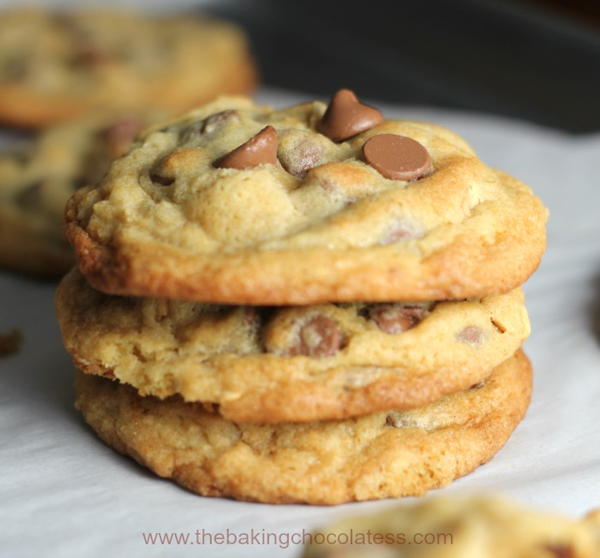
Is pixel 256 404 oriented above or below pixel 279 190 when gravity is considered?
below

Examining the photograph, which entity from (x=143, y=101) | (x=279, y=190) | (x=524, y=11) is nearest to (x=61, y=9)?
(x=143, y=101)

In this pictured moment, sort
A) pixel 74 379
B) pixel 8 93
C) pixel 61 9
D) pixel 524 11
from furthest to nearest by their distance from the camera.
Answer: pixel 61 9 → pixel 524 11 → pixel 8 93 → pixel 74 379

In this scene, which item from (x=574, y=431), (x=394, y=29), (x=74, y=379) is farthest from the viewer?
(x=394, y=29)

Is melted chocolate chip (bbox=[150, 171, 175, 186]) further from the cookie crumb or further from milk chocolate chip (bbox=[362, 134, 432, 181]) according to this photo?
the cookie crumb

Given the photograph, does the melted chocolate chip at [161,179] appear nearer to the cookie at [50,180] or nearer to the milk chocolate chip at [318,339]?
the milk chocolate chip at [318,339]

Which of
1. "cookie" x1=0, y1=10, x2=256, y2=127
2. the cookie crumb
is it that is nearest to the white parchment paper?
the cookie crumb

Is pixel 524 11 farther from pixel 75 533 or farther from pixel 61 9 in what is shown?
pixel 75 533

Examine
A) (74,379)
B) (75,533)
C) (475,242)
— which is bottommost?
(74,379)
